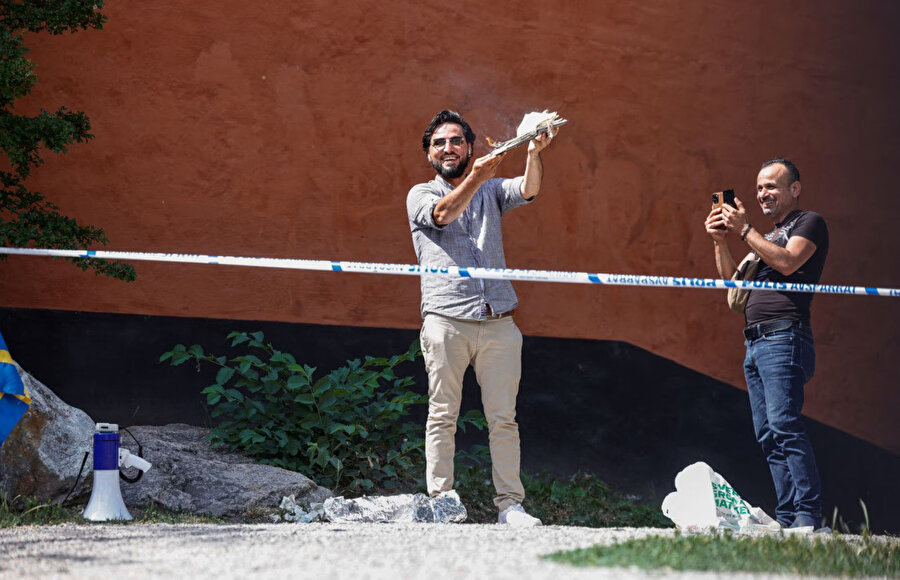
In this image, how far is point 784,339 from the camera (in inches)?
172

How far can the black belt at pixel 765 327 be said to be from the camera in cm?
439

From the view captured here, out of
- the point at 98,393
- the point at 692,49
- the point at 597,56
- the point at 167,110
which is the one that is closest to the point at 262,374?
the point at 98,393

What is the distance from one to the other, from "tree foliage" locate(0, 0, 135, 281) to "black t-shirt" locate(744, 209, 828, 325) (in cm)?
276

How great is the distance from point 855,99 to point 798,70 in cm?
42

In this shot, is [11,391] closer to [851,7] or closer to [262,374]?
[262,374]

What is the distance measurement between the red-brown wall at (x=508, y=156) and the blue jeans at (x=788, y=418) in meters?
1.83

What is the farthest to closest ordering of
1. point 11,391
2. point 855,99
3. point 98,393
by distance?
point 855,99, point 98,393, point 11,391

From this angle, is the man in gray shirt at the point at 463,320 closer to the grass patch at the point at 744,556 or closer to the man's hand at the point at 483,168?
the man's hand at the point at 483,168

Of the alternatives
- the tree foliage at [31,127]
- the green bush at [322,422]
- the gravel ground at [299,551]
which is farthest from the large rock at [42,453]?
the green bush at [322,422]

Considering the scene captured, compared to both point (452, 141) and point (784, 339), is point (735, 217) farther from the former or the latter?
point (452, 141)

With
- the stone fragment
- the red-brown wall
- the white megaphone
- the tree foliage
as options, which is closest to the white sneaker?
the stone fragment

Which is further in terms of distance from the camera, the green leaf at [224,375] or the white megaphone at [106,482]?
the green leaf at [224,375]

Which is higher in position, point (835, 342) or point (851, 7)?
point (851, 7)

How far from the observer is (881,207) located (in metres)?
6.69
